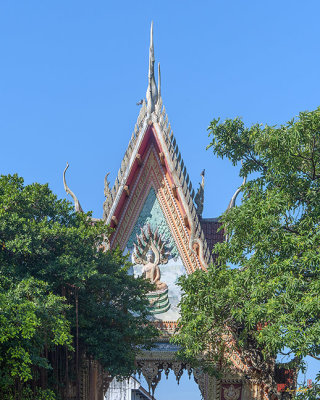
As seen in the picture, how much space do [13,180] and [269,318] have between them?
23.3 feet

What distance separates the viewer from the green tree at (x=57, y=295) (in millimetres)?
17016

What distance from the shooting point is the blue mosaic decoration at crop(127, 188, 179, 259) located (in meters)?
23.1

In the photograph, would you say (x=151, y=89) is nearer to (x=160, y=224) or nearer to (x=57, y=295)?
(x=160, y=224)

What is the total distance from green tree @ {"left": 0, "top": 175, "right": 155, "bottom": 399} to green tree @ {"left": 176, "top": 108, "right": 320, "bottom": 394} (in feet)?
6.92

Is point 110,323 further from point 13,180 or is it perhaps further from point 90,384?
point 13,180

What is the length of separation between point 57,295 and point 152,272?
417cm

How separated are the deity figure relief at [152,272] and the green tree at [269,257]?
3.80 m

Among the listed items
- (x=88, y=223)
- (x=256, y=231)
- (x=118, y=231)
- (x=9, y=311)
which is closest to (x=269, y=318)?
(x=256, y=231)

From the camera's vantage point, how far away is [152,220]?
76.4 ft

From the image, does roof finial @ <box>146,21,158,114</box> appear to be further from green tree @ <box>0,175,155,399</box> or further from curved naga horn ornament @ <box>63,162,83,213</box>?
green tree @ <box>0,175,155,399</box>

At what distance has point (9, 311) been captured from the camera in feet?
53.6

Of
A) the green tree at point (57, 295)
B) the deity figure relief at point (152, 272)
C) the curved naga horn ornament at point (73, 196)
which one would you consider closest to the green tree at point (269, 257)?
the green tree at point (57, 295)

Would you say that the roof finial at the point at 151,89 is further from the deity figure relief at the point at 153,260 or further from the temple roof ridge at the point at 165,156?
the deity figure relief at the point at 153,260

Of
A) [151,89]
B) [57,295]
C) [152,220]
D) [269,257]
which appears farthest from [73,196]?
[269,257]
